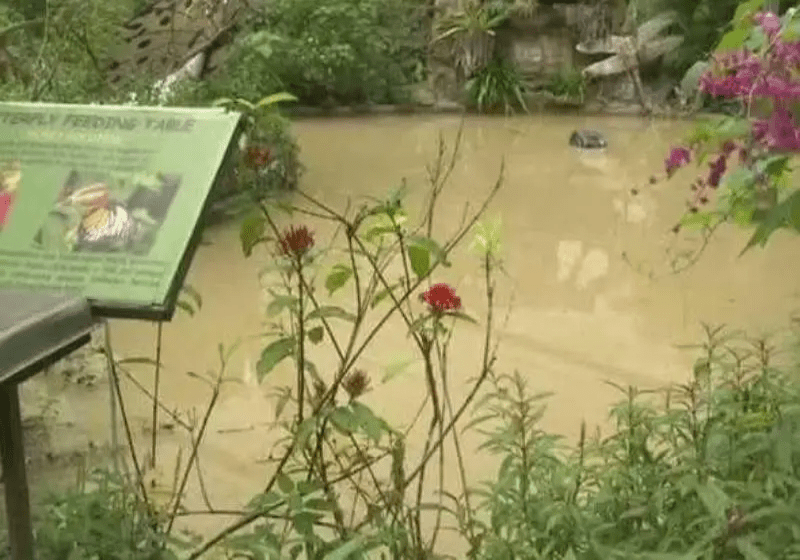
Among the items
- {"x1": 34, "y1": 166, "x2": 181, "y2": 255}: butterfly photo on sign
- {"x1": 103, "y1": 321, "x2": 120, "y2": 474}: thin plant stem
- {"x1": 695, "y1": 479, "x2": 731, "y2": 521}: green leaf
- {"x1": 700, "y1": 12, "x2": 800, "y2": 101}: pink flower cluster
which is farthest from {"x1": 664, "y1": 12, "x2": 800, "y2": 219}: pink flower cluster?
{"x1": 103, "y1": 321, "x2": 120, "y2": 474}: thin plant stem

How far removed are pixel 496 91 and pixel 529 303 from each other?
16.2 ft

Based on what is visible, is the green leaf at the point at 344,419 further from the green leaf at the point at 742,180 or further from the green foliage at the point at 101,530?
the green leaf at the point at 742,180

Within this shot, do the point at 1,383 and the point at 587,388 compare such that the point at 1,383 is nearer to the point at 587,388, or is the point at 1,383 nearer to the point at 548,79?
the point at 587,388

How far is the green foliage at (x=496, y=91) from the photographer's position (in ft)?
32.8

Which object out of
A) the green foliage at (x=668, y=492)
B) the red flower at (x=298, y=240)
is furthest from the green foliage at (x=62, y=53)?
the green foliage at (x=668, y=492)

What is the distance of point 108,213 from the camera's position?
1.94 metres

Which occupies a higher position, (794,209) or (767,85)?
(767,85)

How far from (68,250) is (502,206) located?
5.13 meters

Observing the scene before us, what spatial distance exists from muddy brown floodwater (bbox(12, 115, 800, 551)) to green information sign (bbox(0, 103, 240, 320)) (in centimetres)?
59

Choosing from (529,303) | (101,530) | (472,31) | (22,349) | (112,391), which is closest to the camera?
(22,349)

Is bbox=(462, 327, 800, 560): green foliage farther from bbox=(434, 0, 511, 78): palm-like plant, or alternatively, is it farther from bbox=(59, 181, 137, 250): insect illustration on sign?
bbox=(434, 0, 511, 78): palm-like plant

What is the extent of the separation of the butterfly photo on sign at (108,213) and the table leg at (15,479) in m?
0.26

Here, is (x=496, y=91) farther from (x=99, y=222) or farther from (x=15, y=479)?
(x=15, y=479)

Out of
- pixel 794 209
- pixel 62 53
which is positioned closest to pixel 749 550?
pixel 794 209
